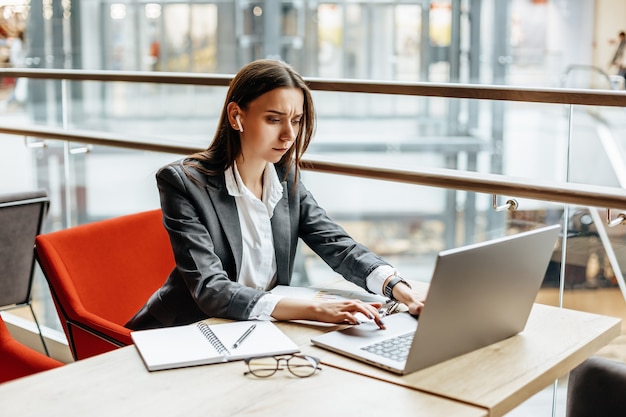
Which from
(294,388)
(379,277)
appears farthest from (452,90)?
(294,388)

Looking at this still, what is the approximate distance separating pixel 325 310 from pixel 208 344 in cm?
29

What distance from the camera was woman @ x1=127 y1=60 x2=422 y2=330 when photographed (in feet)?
6.85

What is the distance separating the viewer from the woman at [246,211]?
2.09 m

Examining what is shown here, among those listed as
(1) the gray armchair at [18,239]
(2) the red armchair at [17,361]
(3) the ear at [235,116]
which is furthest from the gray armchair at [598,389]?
(1) the gray armchair at [18,239]

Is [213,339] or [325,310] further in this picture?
[325,310]

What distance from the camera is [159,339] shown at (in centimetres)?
173

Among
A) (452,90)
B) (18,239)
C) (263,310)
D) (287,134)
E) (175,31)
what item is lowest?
(18,239)

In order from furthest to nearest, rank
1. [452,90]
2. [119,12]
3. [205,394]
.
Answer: [119,12] < [452,90] < [205,394]

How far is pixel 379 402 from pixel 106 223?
1.32 metres

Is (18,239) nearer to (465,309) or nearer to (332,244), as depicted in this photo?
(332,244)

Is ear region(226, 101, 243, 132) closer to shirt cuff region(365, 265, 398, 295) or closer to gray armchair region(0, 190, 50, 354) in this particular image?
shirt cuff region(365, 265, 398, 295)

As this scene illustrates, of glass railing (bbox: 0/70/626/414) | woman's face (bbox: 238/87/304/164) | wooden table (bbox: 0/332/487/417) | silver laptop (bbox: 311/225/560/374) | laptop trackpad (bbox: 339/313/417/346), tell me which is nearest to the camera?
wooden table (bbox: 0/332/487/417)

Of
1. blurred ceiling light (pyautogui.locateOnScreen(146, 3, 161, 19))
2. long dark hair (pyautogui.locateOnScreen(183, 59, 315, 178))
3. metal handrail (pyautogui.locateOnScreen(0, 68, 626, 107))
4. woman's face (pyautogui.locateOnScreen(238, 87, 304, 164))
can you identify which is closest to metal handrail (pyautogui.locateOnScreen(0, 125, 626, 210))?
metal handrail (pyautogui.locateOnScreen(0, 68, 626, 107))

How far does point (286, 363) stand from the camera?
1.64m
